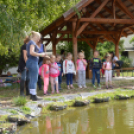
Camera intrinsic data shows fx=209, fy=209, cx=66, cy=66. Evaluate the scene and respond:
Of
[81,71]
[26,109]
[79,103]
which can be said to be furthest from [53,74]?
[26,109]

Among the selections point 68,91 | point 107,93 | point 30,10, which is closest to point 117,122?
point 107,93

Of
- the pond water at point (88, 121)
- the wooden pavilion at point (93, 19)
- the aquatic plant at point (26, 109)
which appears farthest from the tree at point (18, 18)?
the pond water at point (88, 121)

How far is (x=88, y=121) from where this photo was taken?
4070 millimetres

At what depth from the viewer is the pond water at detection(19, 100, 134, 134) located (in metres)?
3.53

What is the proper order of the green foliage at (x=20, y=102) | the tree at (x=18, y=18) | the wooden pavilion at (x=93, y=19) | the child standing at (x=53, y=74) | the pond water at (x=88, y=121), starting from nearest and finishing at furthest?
the pond water at (x=88, y=121) < the green foliage at (x=20, y=102) < the tree at (x=18, y=18) < the child standing at (x=53, y=74) < the wooden pavilion at (x=93, y=19)

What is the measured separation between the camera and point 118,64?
10.8m

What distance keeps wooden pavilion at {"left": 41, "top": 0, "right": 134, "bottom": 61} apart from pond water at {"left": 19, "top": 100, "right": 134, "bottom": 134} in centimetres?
431

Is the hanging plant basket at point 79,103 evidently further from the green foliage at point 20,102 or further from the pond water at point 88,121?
the green foliage at point 20,102

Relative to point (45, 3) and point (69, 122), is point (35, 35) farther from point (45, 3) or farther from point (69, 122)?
point (45, 3)

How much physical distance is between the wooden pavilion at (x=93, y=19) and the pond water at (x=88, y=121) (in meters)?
4.31

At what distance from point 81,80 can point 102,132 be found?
4490mm

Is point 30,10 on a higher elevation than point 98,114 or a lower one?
higher

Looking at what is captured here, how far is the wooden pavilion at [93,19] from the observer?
8.44m

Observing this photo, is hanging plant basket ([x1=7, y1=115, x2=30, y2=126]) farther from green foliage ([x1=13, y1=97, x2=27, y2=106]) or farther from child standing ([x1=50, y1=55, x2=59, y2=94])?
child standing ([x1=50, y1=55, x2=59, y2=94])
